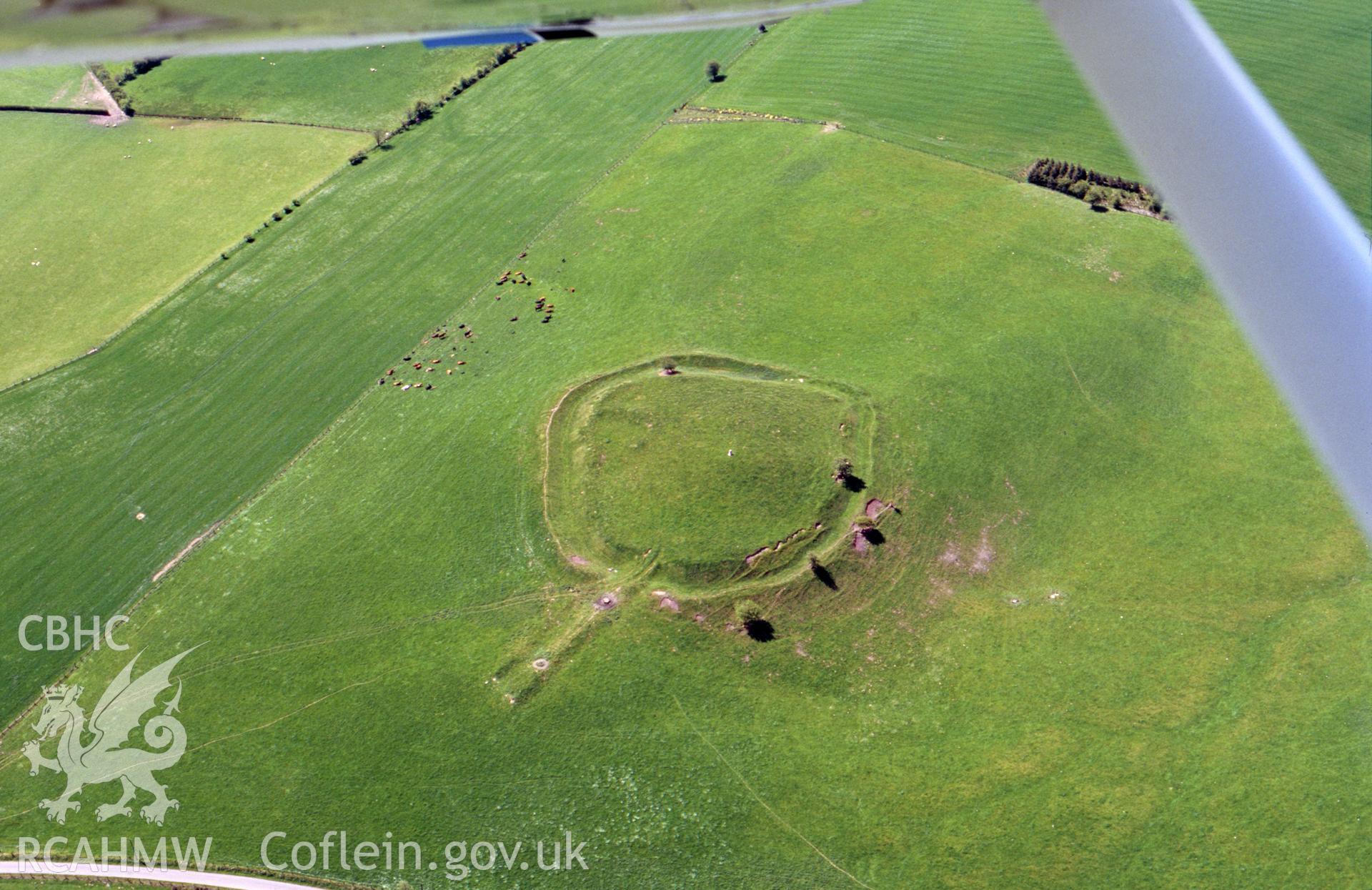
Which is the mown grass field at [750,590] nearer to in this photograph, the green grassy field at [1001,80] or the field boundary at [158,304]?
the field boundary at [158,304]

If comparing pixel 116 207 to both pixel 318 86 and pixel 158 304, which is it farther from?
pixel 318 86

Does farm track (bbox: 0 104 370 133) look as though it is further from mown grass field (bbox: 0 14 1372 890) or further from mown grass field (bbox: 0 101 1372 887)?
mown grass field (bbox: 0 101 1372 887)

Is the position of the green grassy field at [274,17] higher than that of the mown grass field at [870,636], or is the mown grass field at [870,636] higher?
the green grassy field at [274,17]

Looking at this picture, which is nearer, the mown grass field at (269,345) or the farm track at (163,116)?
the mown grass field at (269,345)

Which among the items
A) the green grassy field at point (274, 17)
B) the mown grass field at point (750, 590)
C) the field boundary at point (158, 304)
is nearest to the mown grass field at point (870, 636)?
the mown grass field at point (750, 590)

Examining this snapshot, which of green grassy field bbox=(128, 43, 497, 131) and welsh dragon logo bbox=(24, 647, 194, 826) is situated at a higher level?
green grassy field bbox=(128, 43, 497, 131)

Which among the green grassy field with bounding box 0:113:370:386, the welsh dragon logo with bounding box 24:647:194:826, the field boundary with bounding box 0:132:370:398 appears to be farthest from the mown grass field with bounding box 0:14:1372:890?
the green grassy field with bounding box 0:113:370:386

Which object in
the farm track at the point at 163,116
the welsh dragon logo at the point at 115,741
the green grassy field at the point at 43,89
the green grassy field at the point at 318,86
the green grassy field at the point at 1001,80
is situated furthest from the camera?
the green grassy field at the point at 43,89
